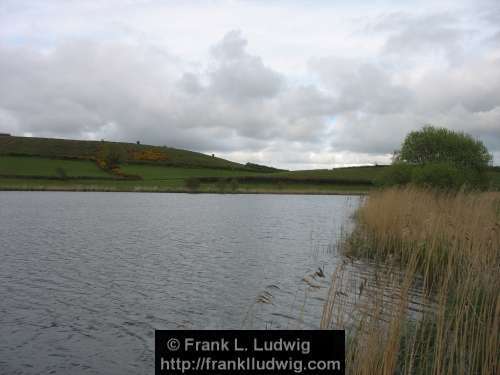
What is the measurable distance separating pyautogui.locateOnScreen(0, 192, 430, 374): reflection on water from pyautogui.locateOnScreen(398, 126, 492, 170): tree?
28117mm

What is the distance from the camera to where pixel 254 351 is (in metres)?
4.87

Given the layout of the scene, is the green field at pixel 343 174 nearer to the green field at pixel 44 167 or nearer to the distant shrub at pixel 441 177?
the green field at pixel 44 167

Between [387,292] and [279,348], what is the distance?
818 centimetres

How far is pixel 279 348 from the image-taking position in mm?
4840

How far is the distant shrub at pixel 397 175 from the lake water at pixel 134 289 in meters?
20.7

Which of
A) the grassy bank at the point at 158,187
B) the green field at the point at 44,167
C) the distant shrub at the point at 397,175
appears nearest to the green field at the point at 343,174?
the grassy bank at the point at 158,187

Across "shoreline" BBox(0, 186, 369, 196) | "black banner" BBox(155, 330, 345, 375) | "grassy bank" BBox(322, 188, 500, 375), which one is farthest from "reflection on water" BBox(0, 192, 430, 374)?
"shoreline" BBox(0, 186, 369, 196)

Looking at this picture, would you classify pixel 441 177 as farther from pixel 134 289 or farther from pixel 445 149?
pixel 134 289

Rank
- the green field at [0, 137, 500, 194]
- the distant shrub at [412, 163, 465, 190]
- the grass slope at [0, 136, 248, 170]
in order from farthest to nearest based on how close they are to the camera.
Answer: the grass slope at [0, 136, 248, 170], the green field at [0, 137, 500, 194], the distant shrub at [412, 163, 465, 190]

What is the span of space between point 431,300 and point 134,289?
7.71m

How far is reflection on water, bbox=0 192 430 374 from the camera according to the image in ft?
28.5

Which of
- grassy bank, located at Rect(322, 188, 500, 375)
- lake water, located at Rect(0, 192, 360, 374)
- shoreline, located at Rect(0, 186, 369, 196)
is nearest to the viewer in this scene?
grassy bank, located at Rect(322, 188, 500, 375)

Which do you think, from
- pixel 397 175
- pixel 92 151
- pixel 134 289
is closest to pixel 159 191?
pixel 92 151

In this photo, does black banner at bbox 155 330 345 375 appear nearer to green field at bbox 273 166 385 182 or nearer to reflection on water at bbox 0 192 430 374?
reflection on water at bbox 0 192 430 374
